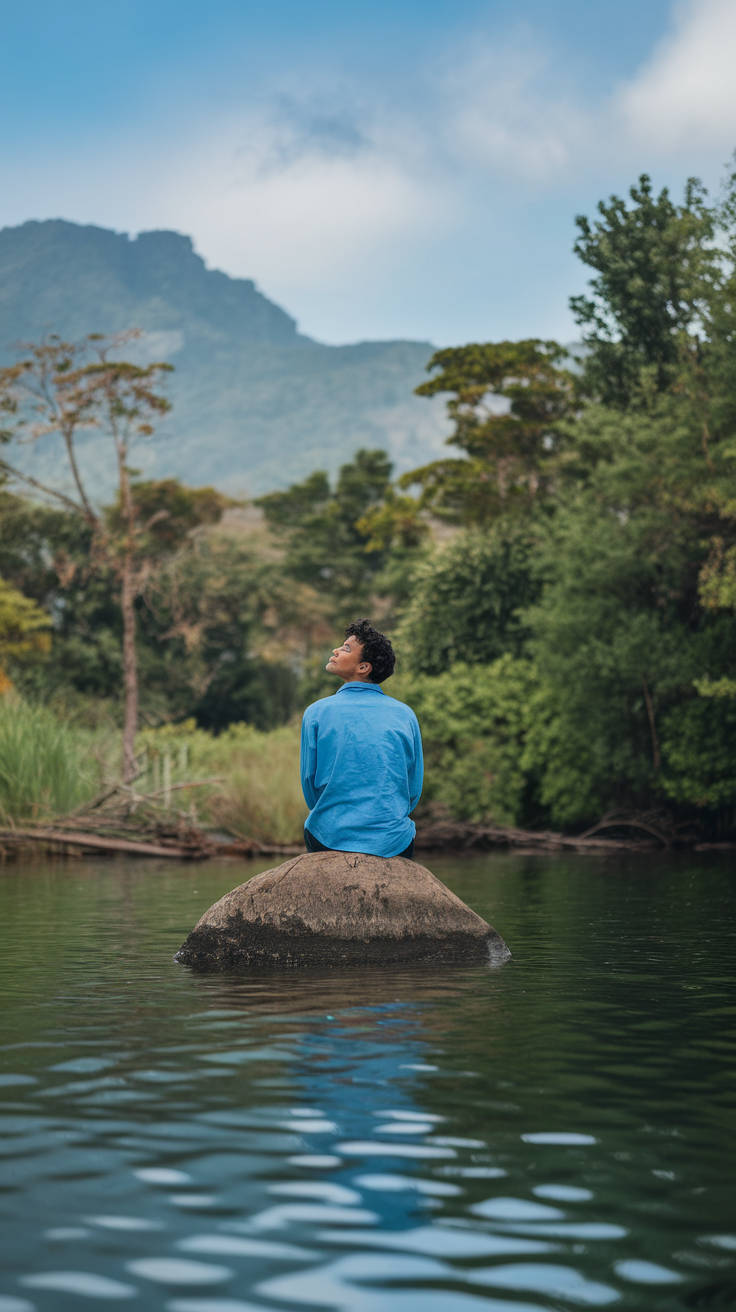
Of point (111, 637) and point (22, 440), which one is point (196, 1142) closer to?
point (22, 440)

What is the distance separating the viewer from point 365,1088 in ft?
15.3

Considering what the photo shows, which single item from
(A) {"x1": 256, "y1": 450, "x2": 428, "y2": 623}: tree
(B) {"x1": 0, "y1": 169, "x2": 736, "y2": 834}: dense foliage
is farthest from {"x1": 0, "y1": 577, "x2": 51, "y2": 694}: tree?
(A) {"x1": 256, "y1": 450, "x2": 428, "y2": 623}: tree

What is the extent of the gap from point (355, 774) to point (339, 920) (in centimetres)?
88

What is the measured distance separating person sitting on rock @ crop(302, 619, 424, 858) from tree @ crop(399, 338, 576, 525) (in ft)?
94.8

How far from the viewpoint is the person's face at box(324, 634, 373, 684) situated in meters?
8.36

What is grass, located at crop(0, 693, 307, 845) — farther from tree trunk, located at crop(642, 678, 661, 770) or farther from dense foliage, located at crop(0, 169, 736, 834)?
tree trunk, located at crop(642, 678, 661, 770)

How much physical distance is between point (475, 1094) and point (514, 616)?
2834 centimetres

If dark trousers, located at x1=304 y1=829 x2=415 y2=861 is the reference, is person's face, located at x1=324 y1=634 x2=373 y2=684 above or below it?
above

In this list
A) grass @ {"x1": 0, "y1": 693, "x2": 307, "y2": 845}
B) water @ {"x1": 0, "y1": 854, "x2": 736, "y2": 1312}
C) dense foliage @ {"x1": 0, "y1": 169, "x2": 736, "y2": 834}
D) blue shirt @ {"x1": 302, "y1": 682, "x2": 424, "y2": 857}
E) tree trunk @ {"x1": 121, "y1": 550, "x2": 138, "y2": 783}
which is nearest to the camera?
water @ {"x1": 0, "y1": 854, "x2": 736, "y2": 1312}

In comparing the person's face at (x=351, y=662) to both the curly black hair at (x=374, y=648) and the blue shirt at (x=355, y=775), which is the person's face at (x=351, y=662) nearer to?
the curly black hair at (x=374, y=648)

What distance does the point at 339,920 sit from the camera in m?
7.88

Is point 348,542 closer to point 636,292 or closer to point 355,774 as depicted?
point 636,292

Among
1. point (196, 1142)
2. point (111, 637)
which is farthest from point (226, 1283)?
point (111, 637)

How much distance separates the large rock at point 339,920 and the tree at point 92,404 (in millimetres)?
27508
